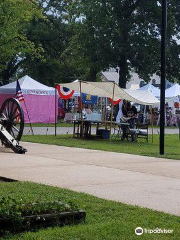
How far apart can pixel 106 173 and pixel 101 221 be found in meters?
4.44

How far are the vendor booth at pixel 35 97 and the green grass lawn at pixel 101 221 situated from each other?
86.3ft

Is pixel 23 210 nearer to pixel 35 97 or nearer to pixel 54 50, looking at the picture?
pixel 35 97

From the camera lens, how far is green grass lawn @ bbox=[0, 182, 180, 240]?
5.39 metres

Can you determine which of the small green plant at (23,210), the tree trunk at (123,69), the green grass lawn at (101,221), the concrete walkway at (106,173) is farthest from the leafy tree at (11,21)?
the small green plant at (23,210)

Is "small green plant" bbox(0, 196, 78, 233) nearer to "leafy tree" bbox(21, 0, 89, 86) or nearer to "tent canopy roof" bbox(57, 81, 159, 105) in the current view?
"tent canopy roof" bbox(57, 81, 159, 105)

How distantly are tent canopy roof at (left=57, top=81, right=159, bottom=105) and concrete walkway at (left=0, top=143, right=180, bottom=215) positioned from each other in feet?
19.1

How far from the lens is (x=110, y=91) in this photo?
21266 millimetres

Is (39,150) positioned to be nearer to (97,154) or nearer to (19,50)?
(97,154)

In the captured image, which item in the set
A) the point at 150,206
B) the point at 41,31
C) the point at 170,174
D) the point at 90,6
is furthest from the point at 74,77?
the point at 150,206

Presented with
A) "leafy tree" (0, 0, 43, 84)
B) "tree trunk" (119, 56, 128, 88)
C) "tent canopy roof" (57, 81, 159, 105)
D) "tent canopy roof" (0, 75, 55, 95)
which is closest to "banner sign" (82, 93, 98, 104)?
"tent canopy roof" (0, 75, 55, 95)

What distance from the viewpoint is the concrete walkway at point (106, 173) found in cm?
798

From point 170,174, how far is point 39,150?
5.77 meters

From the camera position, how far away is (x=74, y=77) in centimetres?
5231

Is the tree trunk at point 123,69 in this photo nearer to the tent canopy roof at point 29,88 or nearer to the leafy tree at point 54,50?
the leafy tree at point 54,50
